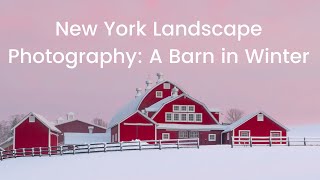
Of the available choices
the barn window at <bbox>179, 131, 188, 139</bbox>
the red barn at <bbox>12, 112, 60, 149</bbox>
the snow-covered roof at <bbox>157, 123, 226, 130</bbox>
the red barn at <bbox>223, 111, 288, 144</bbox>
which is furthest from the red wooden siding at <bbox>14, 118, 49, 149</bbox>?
the red barn at <bbox>223, 111, 288, 144</bbox>

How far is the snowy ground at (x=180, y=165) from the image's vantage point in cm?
3684

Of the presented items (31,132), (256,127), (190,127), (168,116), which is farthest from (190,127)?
(31,132)

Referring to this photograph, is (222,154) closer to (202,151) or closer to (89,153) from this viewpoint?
(202,151)

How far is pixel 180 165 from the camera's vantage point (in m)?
41.0

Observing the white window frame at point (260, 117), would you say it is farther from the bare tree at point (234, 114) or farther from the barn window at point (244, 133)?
the bare tree at point (234, 114)

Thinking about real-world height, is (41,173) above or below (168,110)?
below

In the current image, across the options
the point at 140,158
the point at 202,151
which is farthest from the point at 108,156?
the point at 202,151

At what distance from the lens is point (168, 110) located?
67.4 metres

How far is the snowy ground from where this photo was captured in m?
36.8

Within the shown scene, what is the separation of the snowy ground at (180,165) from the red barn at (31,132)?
12392 mm

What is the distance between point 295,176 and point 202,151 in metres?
13.2

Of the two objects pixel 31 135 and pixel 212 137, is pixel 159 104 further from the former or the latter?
pixel 31 135

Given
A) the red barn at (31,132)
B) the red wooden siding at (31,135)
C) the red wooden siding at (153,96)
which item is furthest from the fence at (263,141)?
the red wooden siding at (31,135)

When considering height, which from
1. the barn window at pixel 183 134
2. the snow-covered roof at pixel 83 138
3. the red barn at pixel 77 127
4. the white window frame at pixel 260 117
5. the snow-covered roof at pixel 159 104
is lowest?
the snow-covered roof at pixel 83 138
